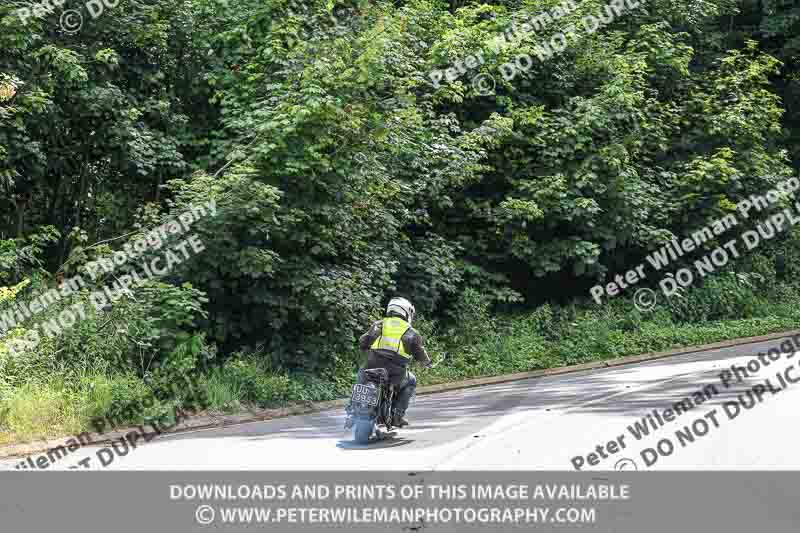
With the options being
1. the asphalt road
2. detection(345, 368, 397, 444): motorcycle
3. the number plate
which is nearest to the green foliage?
the asphalt road

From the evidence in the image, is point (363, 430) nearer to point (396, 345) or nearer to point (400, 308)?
point (396, 345)

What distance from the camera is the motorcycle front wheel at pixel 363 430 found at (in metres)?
10.9

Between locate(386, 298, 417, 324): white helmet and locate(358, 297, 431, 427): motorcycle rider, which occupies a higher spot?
locate(386, 298, 417, 324): white helmet

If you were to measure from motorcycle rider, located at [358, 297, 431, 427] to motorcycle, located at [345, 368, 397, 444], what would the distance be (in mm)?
149

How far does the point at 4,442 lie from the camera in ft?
36.5

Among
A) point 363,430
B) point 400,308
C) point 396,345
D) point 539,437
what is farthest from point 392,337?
point 539,437

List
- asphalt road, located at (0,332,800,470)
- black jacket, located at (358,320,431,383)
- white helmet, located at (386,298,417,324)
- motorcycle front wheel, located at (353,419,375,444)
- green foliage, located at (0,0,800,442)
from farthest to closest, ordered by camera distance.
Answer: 1. green foliage, located at (0,0,800,442)
2. white helmet, located at (386,298,417,324)
3. black jacket, located at (358,320,431,383)
4. motorcycle front wheel, located at (353,419,375,444)
5. asphalt road, located at (0,332,800,470)

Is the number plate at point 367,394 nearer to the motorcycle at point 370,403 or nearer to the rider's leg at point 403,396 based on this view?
the motorcycle at point 370,403

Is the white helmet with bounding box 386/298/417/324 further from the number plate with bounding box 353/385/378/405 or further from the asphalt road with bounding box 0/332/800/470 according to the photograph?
the asphalt road with bounding box 0/332/800/470

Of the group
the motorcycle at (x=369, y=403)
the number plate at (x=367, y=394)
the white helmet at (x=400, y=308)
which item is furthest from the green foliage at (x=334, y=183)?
the white helmet at (x=400, y=308)

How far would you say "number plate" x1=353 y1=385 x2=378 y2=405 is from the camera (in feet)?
35.2

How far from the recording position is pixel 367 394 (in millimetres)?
10734

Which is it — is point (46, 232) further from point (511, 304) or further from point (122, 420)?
point (511, 304)
